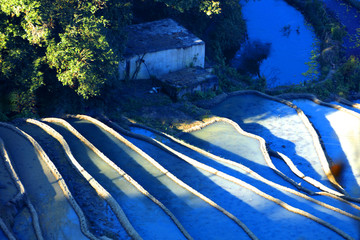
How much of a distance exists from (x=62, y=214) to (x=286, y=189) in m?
6.89

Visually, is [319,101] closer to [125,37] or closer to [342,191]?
[342,191]

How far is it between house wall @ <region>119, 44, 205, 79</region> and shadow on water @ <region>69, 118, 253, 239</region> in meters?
5.93

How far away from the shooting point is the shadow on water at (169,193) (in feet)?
33.9

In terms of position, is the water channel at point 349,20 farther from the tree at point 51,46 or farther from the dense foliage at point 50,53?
the tree at point 51,46

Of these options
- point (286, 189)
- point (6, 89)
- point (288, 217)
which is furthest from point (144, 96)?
point (288, 217)

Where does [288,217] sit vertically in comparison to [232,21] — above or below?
below

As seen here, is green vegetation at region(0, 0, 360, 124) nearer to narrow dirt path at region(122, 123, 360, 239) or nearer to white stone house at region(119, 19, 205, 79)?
white stone house at region(119, 19, 205, 79)

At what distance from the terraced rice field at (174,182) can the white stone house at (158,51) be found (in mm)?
4634

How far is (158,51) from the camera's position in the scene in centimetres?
2067

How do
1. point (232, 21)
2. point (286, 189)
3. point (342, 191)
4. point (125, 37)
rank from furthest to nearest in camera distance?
point (232, 21) < point (125, 37) < point (342, 191) < point (286, 189)

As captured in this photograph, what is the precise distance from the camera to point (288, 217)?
36.0ft

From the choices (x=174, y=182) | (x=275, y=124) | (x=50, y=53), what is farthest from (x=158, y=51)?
(x=174, y=182)

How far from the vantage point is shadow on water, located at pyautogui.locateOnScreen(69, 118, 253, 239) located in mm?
10336

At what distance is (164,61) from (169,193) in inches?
431
